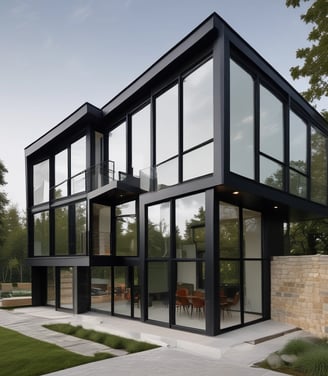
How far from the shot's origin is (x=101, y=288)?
12.9 metres

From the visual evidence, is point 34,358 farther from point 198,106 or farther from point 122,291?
point 198,106

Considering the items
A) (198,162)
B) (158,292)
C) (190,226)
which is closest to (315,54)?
(198,162)

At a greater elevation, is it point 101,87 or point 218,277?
point 101,87

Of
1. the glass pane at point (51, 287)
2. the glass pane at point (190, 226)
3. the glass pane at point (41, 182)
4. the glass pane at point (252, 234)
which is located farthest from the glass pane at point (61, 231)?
the glass pane at point (252, 234)

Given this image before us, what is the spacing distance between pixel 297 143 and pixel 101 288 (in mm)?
8840

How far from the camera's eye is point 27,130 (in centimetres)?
2289

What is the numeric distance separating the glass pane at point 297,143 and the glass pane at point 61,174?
9126mm

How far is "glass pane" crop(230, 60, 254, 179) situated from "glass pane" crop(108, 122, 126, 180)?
474 cm

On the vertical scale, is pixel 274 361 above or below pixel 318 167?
below

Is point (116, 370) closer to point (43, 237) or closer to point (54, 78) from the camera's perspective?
point (43, 237)

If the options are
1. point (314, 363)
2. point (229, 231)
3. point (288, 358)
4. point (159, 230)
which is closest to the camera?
point (314, 363)

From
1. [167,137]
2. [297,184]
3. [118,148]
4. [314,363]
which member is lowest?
[314,363]

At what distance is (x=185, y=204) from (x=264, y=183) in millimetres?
2445

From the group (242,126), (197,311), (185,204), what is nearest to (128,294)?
(197,311)
